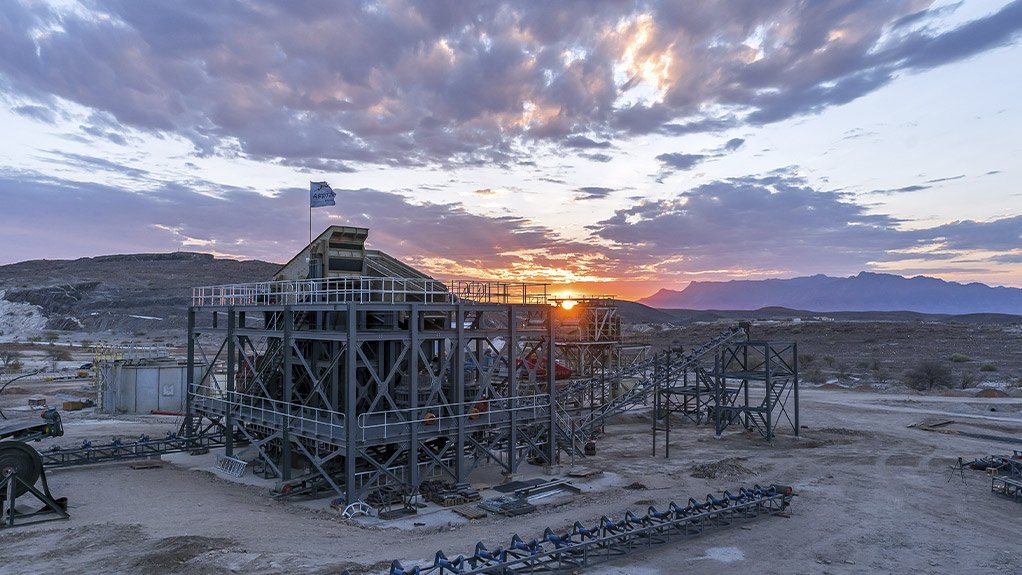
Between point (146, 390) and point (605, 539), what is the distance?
36.5 metres

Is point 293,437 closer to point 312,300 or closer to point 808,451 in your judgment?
point 312,300

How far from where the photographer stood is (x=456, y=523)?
19562 millimetres

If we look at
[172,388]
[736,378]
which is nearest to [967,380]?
[736,378]

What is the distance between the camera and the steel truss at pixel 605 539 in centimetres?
1472

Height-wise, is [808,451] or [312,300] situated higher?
[312,300]

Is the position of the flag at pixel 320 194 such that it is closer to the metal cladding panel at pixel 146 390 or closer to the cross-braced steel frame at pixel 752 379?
the metal cladding panel at pixel 146 390

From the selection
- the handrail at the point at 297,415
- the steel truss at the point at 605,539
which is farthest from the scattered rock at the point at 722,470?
the handrail at the point at 297,415

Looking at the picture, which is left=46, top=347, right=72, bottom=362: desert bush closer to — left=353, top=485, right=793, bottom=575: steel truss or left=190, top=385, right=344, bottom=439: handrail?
left=190, top=385, right=344, bottom=439: handrail

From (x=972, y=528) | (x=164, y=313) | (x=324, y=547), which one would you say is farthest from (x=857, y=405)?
(x=164, y=313)

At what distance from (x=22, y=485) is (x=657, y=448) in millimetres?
25539

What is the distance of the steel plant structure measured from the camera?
22219 mm

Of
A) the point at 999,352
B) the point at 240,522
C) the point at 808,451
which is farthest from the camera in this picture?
the point at 999,352

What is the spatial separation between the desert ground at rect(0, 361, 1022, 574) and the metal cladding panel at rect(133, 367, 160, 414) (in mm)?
9227

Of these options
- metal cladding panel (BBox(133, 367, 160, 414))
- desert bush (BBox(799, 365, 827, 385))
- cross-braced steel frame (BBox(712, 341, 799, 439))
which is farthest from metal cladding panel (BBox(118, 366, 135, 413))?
desert bush (BBox(799, 365, 827, 385))
